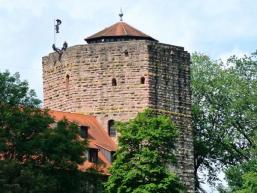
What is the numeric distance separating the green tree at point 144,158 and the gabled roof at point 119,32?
9.47m

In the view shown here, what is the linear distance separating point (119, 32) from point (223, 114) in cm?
1170

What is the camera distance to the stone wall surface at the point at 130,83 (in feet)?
210

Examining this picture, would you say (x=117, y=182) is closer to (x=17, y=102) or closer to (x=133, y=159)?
(x=133, y=159)

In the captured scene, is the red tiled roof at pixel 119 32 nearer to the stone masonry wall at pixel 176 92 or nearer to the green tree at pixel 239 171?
the stone masonry wall at pixel 176 92

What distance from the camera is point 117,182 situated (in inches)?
2195

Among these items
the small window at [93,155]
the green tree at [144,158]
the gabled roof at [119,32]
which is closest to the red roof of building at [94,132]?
the small window at [93,155]

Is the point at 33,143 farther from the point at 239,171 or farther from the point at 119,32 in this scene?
the point at 239,171

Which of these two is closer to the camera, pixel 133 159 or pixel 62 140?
pixel 62 140

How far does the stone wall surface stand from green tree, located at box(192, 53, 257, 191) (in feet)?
26.3

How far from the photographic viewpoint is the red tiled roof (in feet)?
216

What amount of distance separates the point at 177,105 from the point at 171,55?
272cm

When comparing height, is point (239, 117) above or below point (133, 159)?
above

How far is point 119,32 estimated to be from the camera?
66062 mm

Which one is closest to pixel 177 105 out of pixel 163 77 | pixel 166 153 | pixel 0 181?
pixel 163 77
